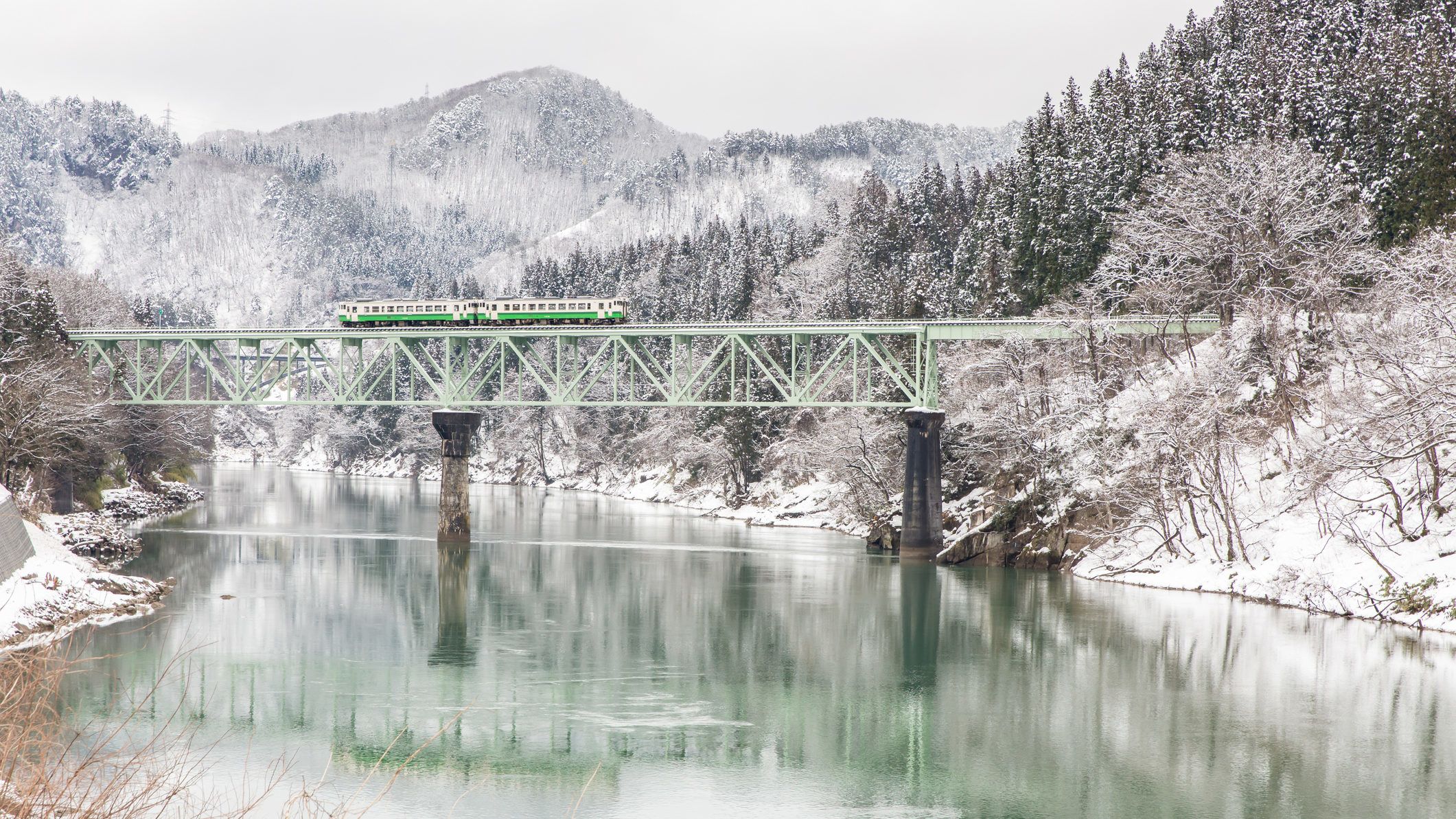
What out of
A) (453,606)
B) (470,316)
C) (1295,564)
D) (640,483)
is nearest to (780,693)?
(453,606)

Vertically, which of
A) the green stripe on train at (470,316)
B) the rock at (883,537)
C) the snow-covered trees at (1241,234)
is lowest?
the rock at (883,537)

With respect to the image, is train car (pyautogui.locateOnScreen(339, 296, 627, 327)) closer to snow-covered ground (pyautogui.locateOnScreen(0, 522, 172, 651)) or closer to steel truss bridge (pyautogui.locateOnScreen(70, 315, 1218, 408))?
steel truss bridge (pyautogui.locateOnScreen(70, 315, 1218, 408))

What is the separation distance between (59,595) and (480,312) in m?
35.6

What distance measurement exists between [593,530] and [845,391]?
21.6 metres

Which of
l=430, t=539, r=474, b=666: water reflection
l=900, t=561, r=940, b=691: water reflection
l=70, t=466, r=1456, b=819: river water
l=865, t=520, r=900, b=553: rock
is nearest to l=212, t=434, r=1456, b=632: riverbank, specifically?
l=70, t=466, r=1456, b=819: river water

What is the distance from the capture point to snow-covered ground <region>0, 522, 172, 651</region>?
29.7 meters

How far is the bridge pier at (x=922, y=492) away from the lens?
56250mm

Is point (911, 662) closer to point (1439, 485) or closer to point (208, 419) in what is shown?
point (1439, 485)

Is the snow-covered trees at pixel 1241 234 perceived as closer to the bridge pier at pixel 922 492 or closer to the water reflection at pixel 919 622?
the bridge pier at pixel 922 492

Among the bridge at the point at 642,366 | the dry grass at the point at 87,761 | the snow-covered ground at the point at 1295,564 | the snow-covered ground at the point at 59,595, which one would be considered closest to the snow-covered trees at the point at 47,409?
the bridge at the point at 642,366

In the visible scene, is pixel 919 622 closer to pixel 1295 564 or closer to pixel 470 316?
pixel 1295 564

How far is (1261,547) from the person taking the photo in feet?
139

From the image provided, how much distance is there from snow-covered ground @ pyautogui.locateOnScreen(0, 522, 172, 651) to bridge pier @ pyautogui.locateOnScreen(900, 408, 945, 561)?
30901 mm

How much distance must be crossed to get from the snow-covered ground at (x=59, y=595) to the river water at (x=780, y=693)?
97 centimetres
